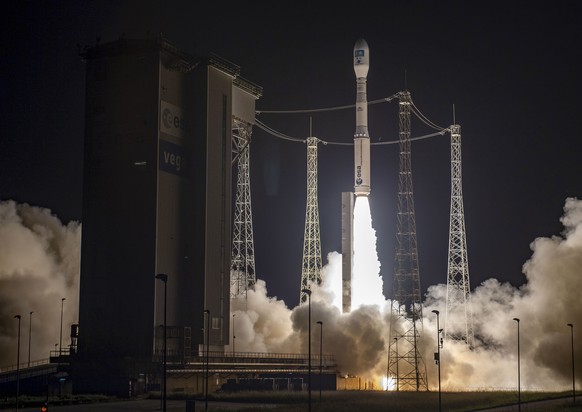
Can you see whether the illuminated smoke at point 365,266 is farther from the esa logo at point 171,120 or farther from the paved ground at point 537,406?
the paved ground at point 537,406

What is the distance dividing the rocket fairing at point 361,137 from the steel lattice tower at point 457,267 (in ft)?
28.0

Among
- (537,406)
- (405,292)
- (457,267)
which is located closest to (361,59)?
(457,267)

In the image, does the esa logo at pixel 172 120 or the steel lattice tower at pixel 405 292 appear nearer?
the steel lattice tower at pixel 405 292

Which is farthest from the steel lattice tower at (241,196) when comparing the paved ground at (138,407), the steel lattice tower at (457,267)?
the paved ground at (138,407)

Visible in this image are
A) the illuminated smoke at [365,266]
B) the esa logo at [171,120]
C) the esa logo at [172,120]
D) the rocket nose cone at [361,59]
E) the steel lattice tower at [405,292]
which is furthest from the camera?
the illuminated smoke at [365,266]

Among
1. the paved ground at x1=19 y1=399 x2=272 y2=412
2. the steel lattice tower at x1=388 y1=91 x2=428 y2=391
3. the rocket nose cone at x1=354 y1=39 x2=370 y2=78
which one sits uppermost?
the rocket nose cone at x1=354 y1=39 x2=370 y2=78

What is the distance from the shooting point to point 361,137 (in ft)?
378

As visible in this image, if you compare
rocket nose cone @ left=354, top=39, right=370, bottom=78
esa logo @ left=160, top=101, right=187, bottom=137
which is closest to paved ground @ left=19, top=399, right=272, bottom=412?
esa logo @ left=160, top=101, right=187, bottom=137

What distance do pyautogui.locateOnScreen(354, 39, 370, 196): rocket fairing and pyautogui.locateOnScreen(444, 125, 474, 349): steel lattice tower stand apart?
854cm

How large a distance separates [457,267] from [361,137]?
16000mm

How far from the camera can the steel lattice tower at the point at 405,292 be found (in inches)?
4031

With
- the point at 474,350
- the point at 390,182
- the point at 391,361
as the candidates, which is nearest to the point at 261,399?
the point at 391,361

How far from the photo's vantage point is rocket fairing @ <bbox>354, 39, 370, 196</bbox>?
378ft

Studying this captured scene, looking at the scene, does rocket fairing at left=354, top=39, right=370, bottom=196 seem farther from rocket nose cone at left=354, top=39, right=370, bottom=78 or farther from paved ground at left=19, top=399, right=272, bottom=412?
paved ground at left=19, top=399, right=272, bottom=412
